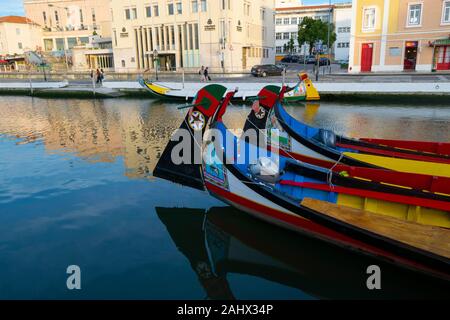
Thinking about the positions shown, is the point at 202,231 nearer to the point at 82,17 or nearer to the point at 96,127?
the point at 96,127

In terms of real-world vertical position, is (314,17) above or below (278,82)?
above

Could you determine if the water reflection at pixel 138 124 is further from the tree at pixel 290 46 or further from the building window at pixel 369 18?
the tree at pixel 290 46

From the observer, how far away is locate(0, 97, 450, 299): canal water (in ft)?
20.2

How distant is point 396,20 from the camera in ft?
116

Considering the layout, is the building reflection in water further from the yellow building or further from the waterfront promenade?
the yellow building

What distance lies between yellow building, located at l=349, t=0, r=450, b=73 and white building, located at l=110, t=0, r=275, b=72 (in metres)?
17.4

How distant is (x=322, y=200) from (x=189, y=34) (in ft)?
158

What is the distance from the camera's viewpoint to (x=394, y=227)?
5930 mm

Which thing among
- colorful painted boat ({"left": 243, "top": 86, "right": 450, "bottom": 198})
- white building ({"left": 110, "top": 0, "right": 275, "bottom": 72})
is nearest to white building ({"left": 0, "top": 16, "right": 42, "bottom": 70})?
white building ({"left": 110, "top": 0, "right": 275, "bottom": 72})

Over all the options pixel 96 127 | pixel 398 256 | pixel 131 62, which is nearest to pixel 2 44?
pixel 131 62

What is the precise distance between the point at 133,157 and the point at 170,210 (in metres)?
5.11

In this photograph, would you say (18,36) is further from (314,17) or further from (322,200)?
(322,200)

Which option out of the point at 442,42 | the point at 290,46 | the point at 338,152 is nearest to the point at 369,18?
the point at 442,42

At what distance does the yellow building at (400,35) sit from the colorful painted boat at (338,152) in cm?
3063
